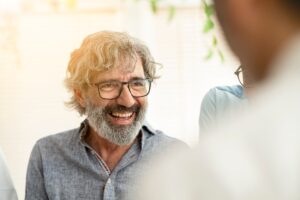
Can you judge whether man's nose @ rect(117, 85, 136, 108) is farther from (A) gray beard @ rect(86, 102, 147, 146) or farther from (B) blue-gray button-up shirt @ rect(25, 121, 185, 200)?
(B) blue-gray button-up shirt @ rect(25, 121, 185, 200)

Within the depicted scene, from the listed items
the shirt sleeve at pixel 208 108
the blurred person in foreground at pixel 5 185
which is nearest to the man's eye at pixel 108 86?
the shirt sleeve at pixel 208 108

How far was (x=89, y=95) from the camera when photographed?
216 centimetres

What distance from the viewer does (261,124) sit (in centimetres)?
55

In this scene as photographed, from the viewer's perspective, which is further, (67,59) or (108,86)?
(67,59)

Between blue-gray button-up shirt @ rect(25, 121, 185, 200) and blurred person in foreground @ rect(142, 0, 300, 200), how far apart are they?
1.43m

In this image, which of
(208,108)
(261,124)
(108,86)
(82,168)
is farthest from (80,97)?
(261,124)

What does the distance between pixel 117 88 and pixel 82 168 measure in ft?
1.23

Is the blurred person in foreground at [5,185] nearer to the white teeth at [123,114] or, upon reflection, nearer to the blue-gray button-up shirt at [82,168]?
the blue-gray button-up shirt at [82,168]

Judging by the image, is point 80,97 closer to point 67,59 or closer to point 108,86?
point 108,86

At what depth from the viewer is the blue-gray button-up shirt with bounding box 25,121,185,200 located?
2.04 meters

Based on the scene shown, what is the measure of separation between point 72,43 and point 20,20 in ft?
1.09

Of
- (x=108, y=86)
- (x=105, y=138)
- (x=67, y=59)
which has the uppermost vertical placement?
(x=67, y=59)

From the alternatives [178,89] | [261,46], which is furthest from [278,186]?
[178,89]

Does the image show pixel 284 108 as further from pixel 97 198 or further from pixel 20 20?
pixel 20 20
